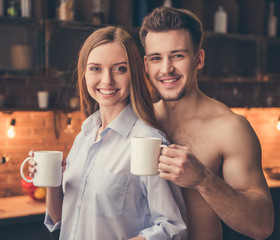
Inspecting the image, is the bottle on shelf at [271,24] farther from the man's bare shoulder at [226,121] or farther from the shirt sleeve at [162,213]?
the shirt sleeve at [162,213]

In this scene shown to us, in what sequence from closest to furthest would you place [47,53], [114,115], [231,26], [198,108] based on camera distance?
[114,115] < [198,108] < [47,53] < [231,26]

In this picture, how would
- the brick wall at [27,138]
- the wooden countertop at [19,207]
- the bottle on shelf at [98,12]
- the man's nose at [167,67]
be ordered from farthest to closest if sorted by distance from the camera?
the brick wall at [27,138]
the bottle on shelf at [98,12]
the wooden countertop at [19,207]
the man's nose at [167,67]

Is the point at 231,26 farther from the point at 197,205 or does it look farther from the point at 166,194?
the point at 166,194

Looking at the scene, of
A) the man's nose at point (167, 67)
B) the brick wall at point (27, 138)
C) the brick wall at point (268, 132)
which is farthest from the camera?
the brick wall at point (268, 132)

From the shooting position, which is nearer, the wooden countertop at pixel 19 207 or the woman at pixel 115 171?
the woman at pixel 115 171

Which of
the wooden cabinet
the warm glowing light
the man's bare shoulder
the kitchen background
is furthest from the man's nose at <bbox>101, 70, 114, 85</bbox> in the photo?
the warm glowing light

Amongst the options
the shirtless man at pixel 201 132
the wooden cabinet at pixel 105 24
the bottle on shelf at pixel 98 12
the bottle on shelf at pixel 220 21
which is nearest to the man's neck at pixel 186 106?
the shirtless man at pixel 201 132

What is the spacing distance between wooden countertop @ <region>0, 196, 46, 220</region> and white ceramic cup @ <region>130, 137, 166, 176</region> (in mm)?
1675

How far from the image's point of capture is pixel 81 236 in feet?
4.62

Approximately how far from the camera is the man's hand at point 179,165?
1128mm

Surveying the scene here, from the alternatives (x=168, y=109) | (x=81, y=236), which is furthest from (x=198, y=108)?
(x=81, y=236)

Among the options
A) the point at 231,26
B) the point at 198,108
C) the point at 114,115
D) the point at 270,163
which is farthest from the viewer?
the point at 270,163

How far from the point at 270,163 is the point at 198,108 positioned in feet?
9.84

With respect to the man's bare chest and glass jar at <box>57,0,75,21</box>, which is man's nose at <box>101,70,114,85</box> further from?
glass jar at <box>57,0,75,21</box>
